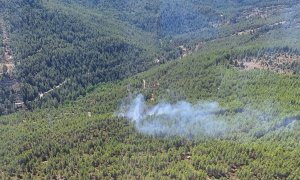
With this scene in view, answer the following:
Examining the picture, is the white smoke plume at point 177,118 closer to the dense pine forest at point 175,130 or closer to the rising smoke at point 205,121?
the rising smoke at point 205,121

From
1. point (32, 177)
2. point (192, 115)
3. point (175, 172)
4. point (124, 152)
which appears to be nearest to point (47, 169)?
point (32, 177)

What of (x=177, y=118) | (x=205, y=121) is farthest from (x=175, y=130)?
(x=205, y=121)

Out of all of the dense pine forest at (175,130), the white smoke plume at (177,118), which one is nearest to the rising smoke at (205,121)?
the white smoke plume at (177,118)

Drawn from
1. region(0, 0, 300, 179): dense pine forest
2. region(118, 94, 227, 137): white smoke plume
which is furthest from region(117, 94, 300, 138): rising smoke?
region(0, 0, 300, 179): dense pine forest

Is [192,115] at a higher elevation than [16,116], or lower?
higher

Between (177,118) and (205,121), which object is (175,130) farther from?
(205,121)

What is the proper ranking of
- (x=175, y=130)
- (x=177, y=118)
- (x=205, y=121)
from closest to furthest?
(x=175, y=130) → (x=205, y=121) → (x=177, y=118)

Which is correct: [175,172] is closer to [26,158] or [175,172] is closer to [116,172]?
[116,172]

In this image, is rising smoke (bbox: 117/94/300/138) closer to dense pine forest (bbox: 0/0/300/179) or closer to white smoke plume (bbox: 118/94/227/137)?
white smoke plume (bbox: 118/94/227/137)

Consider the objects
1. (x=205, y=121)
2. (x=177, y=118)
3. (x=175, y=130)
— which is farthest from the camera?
(x=177, y=118)
